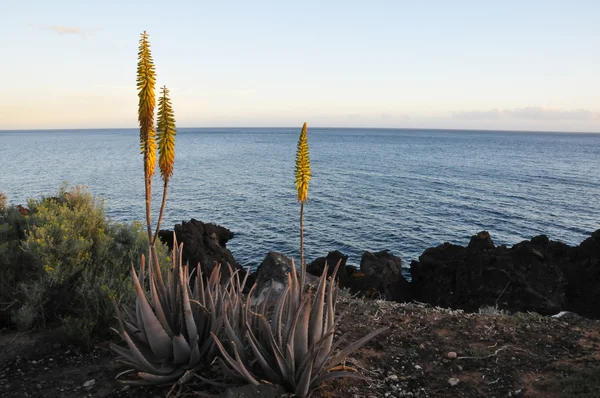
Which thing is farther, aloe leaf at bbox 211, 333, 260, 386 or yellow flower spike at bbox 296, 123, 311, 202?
yellow flower spike at bbox 296, 123, 311, 202

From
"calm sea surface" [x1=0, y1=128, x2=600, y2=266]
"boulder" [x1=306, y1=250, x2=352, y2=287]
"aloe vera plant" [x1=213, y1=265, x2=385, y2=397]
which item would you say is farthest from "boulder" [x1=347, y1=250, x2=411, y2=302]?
"aloe vera plant" [x1=213, y1=265, x2=385, y2=397]

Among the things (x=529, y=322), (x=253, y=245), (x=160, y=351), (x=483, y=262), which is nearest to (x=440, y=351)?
(x=529, y=322)

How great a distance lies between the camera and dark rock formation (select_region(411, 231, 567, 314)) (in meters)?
14.6

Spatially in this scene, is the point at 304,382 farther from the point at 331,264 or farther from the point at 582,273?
the point at 582,273

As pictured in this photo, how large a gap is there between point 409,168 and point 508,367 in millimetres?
61616

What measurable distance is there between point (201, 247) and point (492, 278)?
11.9 meters

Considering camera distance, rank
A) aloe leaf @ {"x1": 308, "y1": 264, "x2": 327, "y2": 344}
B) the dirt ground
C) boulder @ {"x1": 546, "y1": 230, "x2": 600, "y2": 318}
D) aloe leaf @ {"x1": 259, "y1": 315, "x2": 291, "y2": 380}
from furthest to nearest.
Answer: boulder @ {"x1": 546, "y1": 230, "x2": 600, "y2": 318}
the dirt ground
aloe leaf @ {"x1": 308, "y1": 264, "x2": 327, "y2": 344}
aloe leaf @ {"x1": 259, "y1": 315, "x2": 291, "y2": 380}

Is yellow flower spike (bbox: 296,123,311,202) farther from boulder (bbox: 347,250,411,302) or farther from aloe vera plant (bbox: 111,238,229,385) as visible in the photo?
boulder (bbox: 347,250,411,302)

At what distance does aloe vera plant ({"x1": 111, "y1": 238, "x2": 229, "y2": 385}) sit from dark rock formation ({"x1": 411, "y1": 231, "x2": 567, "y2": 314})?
39.6ft

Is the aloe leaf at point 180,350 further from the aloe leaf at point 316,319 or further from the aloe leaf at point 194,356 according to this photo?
the aloe leaf at point 316,319

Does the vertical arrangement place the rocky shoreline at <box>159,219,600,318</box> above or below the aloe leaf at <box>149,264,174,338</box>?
below

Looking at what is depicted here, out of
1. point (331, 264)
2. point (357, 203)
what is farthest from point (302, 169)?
point (357, 203)

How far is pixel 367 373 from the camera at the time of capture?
429cm

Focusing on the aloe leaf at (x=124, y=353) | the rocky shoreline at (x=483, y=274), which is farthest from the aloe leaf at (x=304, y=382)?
the rocky shoreline at (x=483, y=274)
